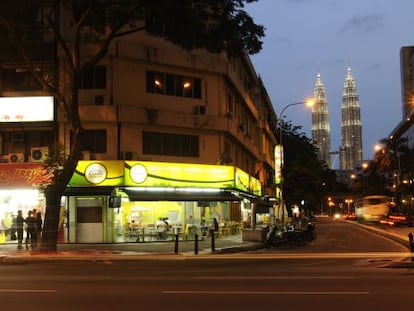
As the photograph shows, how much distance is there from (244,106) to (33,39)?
2674 centimetres

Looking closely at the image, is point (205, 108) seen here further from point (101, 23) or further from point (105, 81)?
point (101, 23)

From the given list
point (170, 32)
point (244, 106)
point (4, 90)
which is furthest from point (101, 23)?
point (244, 106)

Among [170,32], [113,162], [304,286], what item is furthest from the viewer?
[113,162]

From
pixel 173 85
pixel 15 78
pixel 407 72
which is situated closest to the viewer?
pixel 15 78

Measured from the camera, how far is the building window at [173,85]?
121 feet

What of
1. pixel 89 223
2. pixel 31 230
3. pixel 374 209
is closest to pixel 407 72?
pixel 374 209

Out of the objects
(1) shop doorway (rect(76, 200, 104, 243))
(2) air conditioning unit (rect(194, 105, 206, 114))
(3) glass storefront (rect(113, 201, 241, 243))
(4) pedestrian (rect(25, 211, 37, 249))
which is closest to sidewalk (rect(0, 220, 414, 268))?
(4) pedestrian (rect(25, 211, 37, 249))

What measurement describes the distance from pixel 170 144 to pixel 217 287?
23.6 m

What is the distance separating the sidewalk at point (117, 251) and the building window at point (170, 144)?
548cm

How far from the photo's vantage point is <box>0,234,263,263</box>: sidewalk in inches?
1006

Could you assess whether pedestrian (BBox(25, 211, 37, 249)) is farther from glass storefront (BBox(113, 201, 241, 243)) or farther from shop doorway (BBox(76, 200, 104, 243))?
glass storefront (BBox(113, 201, 241, 243))

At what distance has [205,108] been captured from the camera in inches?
1524

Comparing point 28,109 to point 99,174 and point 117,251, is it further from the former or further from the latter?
point 117,251

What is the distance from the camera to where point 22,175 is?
33500mm
